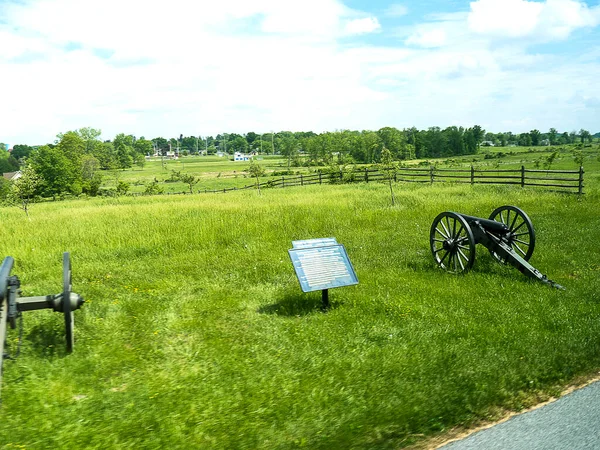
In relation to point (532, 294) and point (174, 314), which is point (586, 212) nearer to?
point (532, 294)

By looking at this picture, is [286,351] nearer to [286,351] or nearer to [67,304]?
[286,351]

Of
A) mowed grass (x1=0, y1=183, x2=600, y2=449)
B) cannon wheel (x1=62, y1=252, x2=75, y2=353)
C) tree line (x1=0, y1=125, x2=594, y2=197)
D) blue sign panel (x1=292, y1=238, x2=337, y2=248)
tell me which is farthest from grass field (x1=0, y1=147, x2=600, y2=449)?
tree line (x1=0, y1=125, x2=594, y2=197)

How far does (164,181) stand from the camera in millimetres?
88875

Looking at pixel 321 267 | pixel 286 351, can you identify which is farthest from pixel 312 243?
pixel 286 351

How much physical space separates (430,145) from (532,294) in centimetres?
11544

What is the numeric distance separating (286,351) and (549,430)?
279 centimetres

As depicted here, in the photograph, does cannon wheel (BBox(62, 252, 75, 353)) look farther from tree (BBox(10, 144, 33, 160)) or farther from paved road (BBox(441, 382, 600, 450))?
tree (BBox(10, 144, 33, 160))

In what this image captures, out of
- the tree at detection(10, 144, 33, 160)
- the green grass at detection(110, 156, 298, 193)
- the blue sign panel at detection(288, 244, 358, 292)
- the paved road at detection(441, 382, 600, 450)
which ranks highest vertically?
the tree at detection(10, 144, 33, 160)

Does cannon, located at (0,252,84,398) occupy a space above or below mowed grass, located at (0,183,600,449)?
above

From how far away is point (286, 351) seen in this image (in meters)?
5.71

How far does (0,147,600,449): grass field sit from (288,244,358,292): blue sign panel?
1.64 ft

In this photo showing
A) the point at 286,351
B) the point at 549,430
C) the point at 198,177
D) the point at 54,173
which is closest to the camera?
the point at 549,430

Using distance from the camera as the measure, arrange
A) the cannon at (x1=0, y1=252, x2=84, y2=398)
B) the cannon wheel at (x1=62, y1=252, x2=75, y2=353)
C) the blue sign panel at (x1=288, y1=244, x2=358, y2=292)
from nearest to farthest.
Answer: the cannon at (x1=0, y1=252, x2=84, y2=398), the cannon wheel at (x1=62, y1=252, x2=75, y2=353), the blue sign panel at (x1=288, y1=244, x2=358, y2=292)

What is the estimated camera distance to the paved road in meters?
3.62
